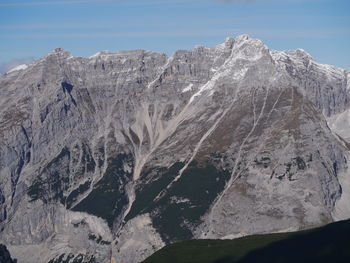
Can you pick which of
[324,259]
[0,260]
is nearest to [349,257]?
[324,259]

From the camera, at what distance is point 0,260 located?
198250 mm

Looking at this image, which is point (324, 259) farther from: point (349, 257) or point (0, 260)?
point (0, 260)

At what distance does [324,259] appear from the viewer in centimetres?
19888

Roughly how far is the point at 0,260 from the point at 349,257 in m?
82.2

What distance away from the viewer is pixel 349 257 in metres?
195

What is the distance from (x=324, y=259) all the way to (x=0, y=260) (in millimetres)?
77046

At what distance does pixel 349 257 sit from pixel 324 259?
671 cm
